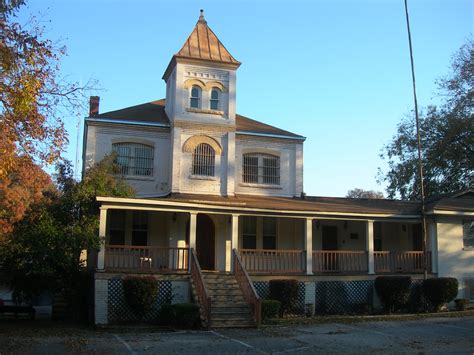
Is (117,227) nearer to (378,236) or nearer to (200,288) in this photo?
(200,288)

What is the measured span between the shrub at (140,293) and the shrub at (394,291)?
8801mm

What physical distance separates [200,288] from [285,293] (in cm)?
331

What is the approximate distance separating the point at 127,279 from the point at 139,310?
1080 mm

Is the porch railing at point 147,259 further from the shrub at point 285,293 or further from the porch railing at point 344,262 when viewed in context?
the porch railing at point 344,262

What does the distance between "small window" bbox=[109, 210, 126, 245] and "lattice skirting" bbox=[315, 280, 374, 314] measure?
8118 millimetres

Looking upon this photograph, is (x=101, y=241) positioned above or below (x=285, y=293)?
above

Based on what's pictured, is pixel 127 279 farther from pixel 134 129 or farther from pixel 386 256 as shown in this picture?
pixel 386 256

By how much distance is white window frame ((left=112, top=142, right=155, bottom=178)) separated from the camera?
23681 mm

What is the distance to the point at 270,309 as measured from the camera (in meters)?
17.5

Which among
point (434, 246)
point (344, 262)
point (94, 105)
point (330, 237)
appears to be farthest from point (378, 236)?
point (94, 105)

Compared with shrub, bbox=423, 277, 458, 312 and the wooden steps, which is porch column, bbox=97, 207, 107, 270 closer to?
the wooden steps

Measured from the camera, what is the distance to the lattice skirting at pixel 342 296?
20.7m

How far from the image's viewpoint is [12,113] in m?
10.3

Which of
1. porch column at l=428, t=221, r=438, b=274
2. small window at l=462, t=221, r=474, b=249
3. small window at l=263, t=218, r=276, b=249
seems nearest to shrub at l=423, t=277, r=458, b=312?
porch column at l=428, t=221, r=438, b=274
